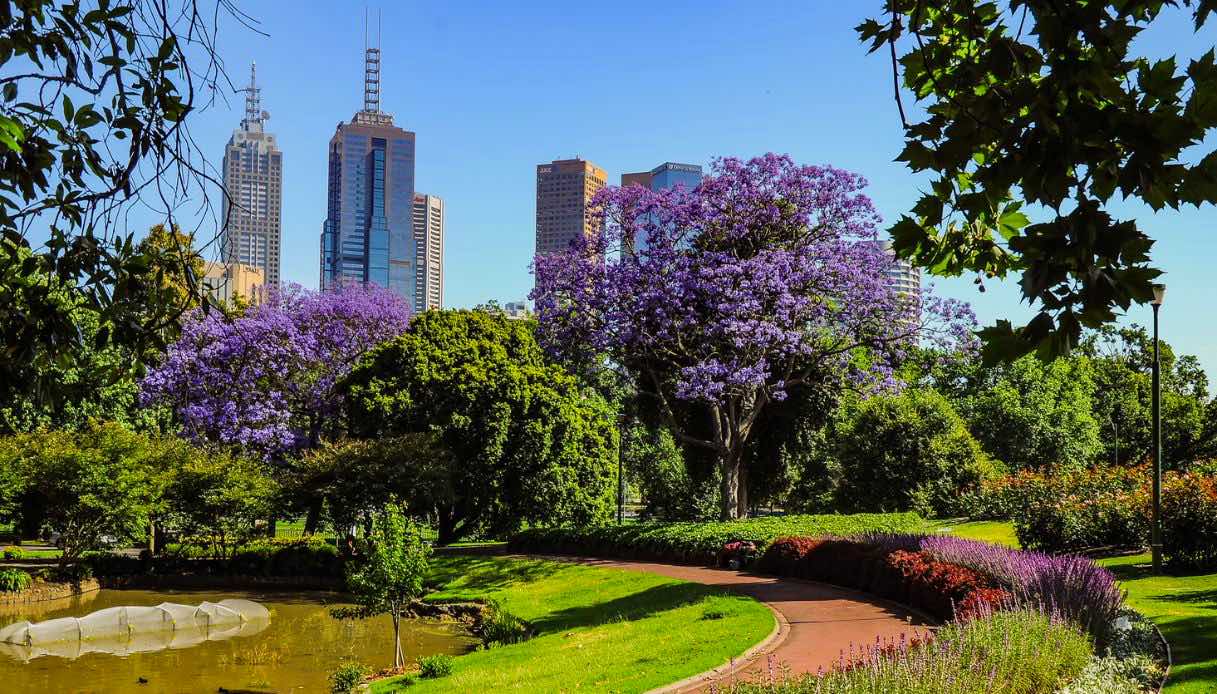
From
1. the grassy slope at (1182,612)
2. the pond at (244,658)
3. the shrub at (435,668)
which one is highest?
the grassy slope at (1182,612)

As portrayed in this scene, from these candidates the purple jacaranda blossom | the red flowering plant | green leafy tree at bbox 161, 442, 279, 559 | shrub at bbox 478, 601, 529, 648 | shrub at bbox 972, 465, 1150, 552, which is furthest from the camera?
the purple jacaranda blossom

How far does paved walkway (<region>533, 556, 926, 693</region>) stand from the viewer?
40.4 ft

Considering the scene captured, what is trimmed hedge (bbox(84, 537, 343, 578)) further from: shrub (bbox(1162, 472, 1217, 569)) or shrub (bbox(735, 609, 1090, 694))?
shrub (bbox(735, 609, 1090, 694))

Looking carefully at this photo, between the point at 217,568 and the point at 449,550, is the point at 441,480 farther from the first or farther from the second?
the point at 217,568

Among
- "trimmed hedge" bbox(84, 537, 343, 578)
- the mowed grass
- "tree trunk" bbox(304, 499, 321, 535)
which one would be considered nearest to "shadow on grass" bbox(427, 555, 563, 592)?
the mowed grass

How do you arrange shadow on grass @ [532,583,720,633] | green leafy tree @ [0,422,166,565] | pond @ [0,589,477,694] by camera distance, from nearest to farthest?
1. pond @ [0,589,477,694]
2. shadow on grass @ [532,583,720,633]
3. green leafy tree @ [0,422,166,565]

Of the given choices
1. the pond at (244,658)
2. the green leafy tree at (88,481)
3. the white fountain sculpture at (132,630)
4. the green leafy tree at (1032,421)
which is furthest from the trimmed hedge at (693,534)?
the green leafy tree at (1032,421)

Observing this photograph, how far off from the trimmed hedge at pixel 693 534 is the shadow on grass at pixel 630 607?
4313 mm

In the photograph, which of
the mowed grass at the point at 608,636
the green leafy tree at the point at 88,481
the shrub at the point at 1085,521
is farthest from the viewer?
the green leafy tree at the point at 88,481

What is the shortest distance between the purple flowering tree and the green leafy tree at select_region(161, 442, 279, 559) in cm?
1062

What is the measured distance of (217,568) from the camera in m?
31.6

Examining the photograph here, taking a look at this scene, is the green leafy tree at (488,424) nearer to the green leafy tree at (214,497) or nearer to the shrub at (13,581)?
the green leafy tree at (214,497)

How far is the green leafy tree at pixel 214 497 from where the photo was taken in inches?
1186

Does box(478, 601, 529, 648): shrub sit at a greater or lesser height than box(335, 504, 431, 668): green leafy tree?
lesser
